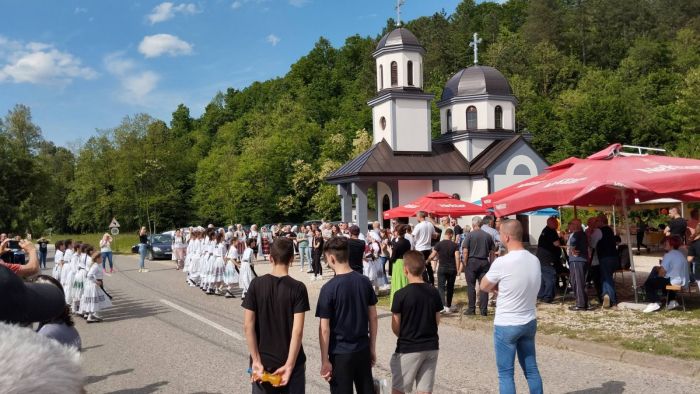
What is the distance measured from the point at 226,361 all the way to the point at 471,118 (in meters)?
33.4

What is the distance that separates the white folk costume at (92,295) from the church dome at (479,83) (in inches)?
1201

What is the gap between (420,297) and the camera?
5480 millimetres

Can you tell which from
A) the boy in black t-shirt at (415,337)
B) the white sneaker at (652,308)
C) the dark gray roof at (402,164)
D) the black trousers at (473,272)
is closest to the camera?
the boy in black t-shirt at (415,337)

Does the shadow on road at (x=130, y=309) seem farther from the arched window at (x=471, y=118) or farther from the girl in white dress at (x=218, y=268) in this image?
the arched window at (x=471, y=118)

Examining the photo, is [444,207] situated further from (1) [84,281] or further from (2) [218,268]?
(1) [84,281]

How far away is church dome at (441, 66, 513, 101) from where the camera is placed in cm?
3909

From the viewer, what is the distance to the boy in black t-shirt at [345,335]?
502cm

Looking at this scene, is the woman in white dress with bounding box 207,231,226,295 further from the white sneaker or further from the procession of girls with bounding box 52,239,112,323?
the white sneaker

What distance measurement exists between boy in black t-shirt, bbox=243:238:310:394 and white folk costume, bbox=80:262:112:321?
1007 centimetres

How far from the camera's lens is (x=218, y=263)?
1730cm

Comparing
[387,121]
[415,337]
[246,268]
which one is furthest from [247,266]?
[387,121]

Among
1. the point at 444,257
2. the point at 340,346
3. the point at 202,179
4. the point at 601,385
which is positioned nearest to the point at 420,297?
the point at 340,346

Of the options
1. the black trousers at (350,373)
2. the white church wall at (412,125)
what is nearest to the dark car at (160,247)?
the white church wall at (412,125)

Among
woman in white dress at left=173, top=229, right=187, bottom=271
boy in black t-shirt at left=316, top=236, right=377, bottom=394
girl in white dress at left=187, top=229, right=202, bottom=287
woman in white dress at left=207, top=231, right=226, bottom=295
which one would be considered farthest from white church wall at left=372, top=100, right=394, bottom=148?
boy in black t-shirt at left=316, top=236, right=377, bottom=394
